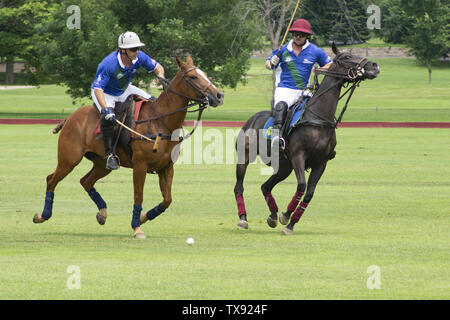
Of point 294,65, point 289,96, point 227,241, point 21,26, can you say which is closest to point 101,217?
point 227,241

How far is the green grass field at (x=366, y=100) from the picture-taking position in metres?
51.8

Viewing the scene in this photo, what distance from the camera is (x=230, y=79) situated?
168 ft

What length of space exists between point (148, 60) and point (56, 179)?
2.12 meters

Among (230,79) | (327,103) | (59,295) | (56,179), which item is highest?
(230,79)

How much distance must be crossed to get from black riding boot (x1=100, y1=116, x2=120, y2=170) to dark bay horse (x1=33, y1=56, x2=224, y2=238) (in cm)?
14

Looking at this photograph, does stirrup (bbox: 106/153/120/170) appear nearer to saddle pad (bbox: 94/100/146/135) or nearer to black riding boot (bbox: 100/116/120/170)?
black riding boot (bbox: 100/116/120/170)

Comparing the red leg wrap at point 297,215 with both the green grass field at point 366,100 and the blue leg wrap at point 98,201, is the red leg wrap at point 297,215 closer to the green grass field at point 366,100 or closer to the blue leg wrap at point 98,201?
the blue leg wrap at point 98,201

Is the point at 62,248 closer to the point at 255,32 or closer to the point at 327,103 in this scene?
the point at 327,103

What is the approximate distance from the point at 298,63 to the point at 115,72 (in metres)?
2.62

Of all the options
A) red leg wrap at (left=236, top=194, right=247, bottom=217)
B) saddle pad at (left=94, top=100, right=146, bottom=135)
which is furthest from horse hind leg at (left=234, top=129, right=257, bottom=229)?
saddle pad at (left=94, top=100, right=146, bottom=135)

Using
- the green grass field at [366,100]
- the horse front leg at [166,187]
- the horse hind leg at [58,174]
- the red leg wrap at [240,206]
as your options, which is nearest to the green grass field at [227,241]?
the horse hind leg at [58,174]

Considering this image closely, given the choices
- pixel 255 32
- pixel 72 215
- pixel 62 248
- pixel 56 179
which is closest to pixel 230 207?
pixel 72 215

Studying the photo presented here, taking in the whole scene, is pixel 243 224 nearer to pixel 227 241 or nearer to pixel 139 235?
pixel 227 241

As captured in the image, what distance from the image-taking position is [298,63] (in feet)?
45.7
